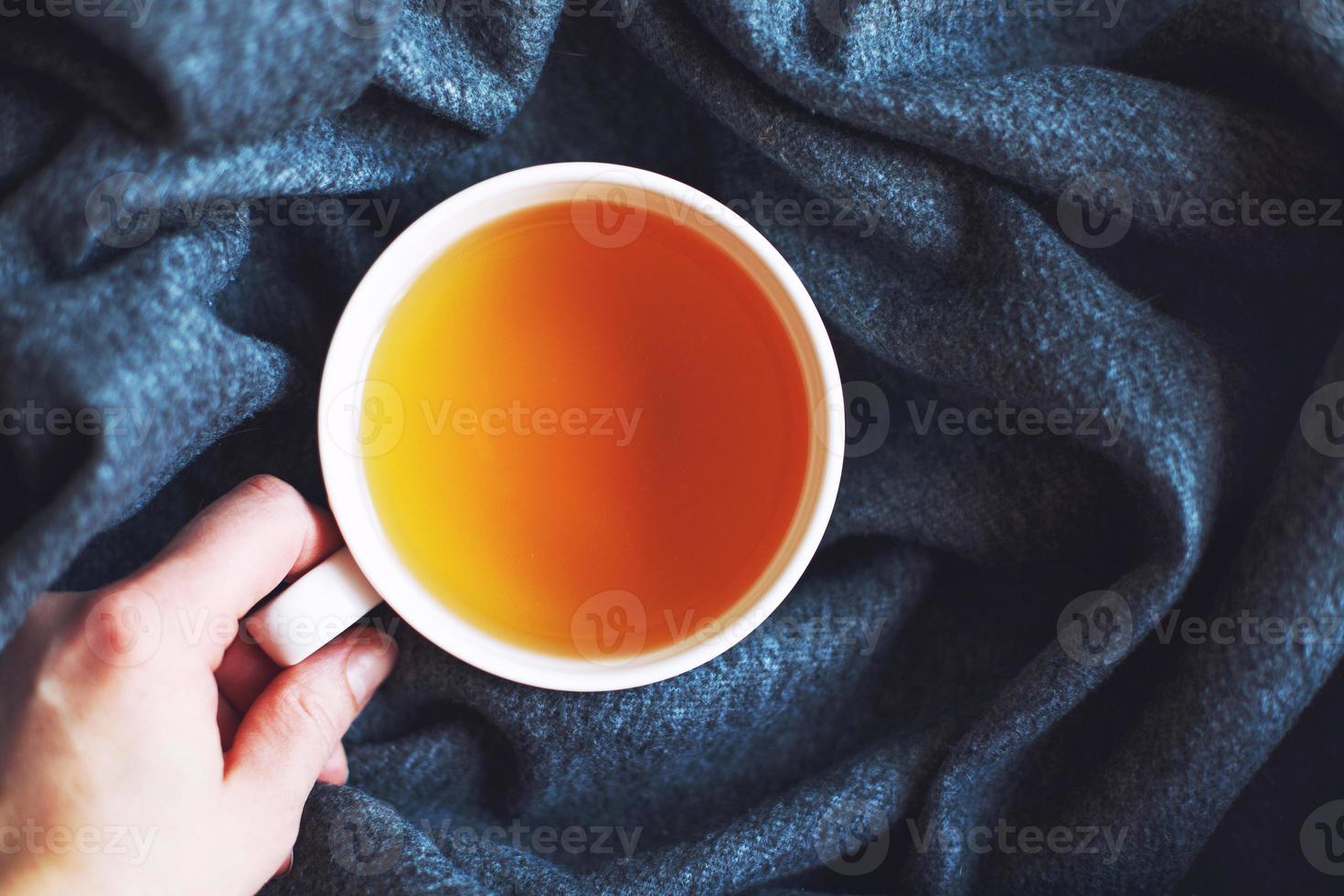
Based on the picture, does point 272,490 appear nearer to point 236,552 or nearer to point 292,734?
point 236,552

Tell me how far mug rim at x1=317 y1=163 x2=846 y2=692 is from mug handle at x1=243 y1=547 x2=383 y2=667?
0.05 feet

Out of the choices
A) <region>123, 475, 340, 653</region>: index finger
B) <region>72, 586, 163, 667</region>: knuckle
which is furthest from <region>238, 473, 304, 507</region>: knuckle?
<region>72, 586, 163, 667</region>: knuckle

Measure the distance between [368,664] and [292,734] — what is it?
0.28 feet

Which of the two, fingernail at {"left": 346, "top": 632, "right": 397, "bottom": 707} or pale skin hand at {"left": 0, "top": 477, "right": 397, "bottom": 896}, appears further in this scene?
fingernail at {"left": 346, "top": 632, "right": 397, "bottom": 707}

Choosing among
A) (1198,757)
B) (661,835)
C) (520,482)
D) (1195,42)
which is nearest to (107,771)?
(520,482)

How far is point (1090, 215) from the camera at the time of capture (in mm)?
760

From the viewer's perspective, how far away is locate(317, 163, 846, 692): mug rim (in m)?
0.71

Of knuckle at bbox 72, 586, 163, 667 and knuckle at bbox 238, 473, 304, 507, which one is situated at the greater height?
knuckle at bbox 238, 473, 304, 507

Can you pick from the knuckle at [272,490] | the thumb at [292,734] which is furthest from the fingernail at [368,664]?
the knuckle at [272,490]

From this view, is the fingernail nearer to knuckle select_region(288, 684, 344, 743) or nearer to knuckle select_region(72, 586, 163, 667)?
knuckle select_region(288, 684, 344, 743)

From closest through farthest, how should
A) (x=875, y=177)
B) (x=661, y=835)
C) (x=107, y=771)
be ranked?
(x=107, y=771)
(x=875, y=177)
(x=661, y=835)

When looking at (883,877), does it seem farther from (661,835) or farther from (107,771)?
(107,771)

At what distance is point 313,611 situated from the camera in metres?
0.69

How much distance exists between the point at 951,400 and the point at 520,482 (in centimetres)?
34
